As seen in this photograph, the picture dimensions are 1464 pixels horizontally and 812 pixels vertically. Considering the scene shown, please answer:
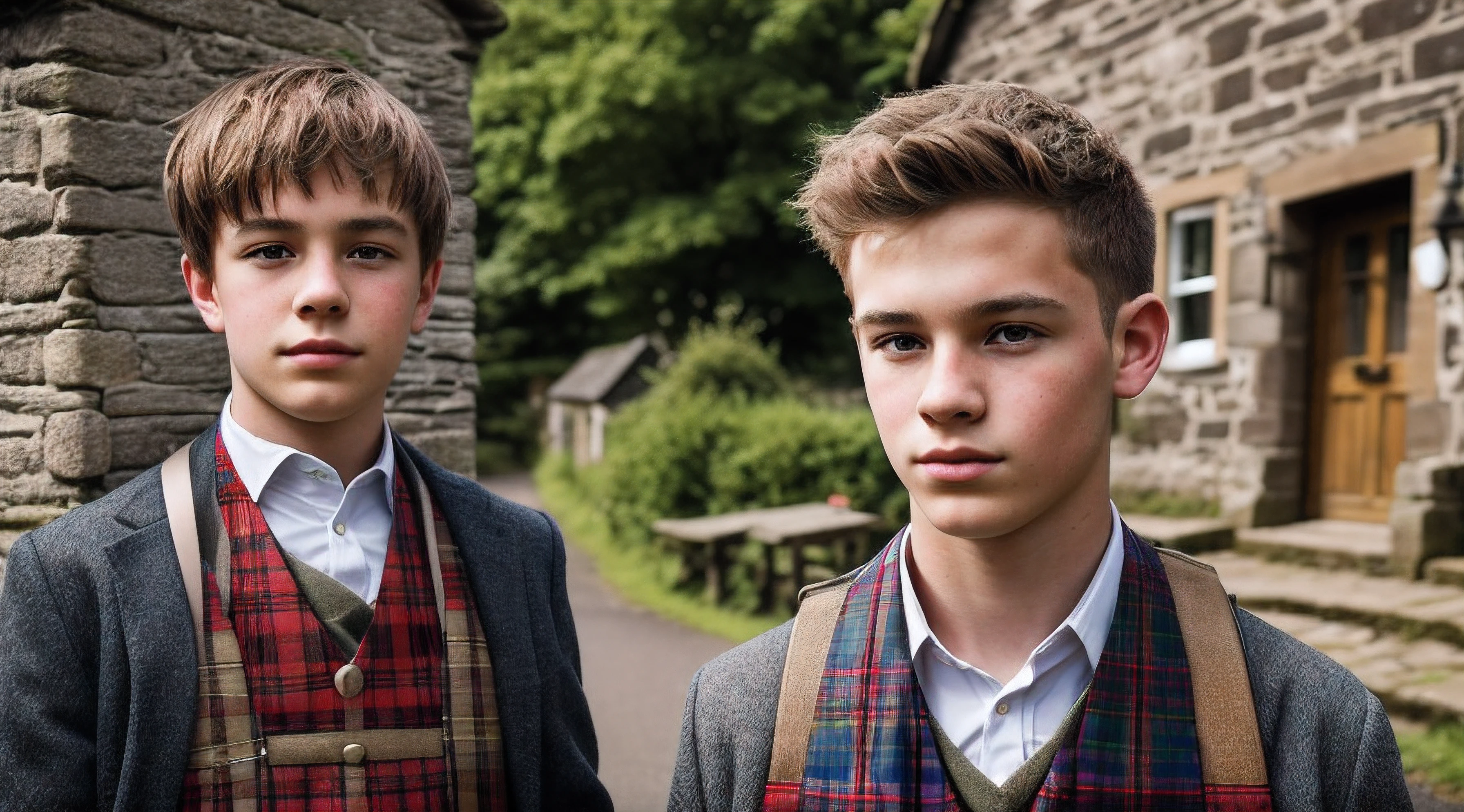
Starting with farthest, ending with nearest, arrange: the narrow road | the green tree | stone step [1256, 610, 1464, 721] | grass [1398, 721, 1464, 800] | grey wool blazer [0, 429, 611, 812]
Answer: the green tree
the narrow road
stone step [1256, 610, 1464, 721]
grass [1398, 721, 1464, 800]
grey wool blazer [0, 429, 611, 812]

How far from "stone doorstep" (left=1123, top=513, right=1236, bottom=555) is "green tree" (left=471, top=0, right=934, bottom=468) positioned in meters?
9.26

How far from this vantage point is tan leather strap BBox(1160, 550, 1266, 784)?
1.25 m

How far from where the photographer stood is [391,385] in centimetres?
466

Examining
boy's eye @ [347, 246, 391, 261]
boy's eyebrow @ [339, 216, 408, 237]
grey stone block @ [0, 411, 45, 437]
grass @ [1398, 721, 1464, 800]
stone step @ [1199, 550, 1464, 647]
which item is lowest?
grass @ [1398, 721, 1464, 800]

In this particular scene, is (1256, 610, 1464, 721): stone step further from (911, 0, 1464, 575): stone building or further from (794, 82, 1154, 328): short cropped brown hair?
(794, 82, 1154, 328): short cropped brown hair

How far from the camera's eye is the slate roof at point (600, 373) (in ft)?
52.9

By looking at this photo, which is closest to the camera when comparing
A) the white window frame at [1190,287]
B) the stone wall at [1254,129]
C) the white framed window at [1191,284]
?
the stone wall at [1254,129]

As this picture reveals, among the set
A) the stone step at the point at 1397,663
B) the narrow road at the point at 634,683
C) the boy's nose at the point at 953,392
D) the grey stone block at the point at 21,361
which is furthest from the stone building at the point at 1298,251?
the grey stone block at the point at 21,361

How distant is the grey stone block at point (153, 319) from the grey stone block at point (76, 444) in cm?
30

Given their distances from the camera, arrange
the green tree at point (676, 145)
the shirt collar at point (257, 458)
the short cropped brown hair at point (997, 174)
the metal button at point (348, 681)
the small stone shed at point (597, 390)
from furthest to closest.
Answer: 1. the green tree at point (676, 145)
2. the small stone shed at point (597, 390)
3. the shirt collar at point (257, 458)
4. the metal button at point (348, 681)
5. the short cropped brown hair at point (997, 174)

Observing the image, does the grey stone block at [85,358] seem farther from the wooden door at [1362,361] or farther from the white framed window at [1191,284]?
the white framed window at [1191,284]

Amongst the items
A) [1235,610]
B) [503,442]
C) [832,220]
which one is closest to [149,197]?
[832,220]

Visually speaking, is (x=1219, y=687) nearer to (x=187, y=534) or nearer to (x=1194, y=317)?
(x=187, y=534)

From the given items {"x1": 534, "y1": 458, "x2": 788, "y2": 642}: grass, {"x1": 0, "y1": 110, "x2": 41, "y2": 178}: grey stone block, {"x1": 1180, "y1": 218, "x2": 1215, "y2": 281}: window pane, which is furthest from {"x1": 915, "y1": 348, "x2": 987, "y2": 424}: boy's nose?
{"x1": 1180, "y1": 218, "x2": 1215, "y2": 281}: window pane
